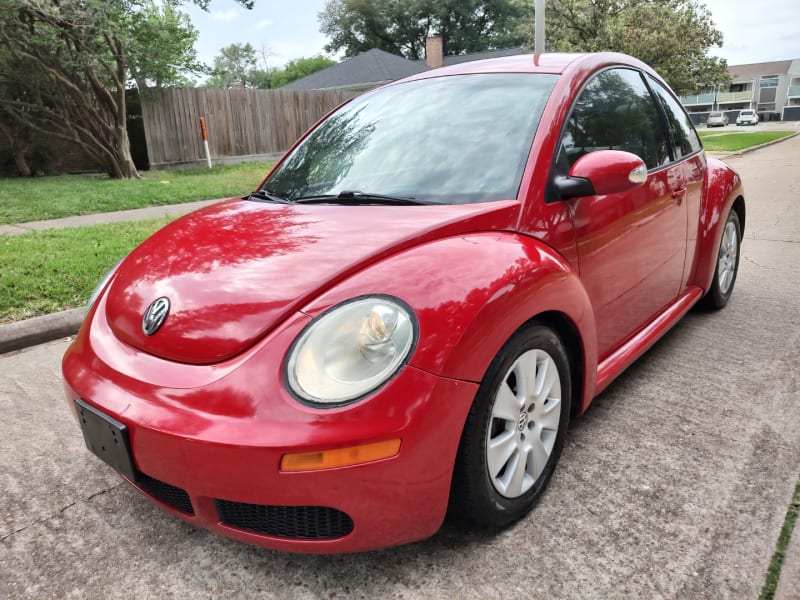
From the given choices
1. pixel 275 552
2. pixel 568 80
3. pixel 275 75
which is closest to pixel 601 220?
pixel 568 80

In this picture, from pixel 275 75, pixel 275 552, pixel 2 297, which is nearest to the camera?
pixel 275 552

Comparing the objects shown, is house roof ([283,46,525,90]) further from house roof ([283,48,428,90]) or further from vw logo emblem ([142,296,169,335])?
vw logo emblem ([142,296,169,335])

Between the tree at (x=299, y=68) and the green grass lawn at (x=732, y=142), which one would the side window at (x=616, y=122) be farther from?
the tree at (x=299, y=68)

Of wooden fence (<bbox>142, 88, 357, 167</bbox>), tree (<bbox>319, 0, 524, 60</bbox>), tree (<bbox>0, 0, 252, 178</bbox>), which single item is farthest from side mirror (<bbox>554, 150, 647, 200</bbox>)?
tree (<bbox>319, 0, 524, 60</bbox>)

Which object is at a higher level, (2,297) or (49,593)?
(2,297)

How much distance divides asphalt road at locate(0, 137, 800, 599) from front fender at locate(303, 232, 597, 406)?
410mm

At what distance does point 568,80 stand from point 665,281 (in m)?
1.11

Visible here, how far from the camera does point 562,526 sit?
1.96 meters

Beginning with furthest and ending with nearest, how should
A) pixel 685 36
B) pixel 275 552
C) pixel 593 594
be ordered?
pixel 685 36 → pixel 275 552 → pixel 593 594

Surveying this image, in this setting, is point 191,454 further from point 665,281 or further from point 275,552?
point 665,281

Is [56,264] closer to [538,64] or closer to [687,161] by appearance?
[538,64]

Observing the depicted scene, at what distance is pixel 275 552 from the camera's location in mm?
1908

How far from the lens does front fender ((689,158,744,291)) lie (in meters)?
3.41

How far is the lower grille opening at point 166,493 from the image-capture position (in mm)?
1730
